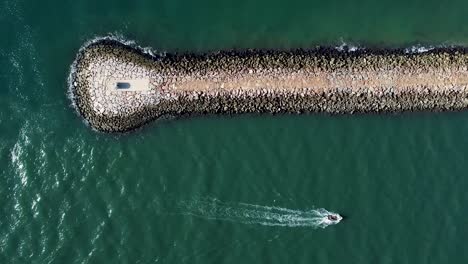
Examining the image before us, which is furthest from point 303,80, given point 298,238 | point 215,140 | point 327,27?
point 298,238

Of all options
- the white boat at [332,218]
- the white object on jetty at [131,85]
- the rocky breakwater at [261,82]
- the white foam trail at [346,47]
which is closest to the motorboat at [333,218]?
the white boat at [332,218]

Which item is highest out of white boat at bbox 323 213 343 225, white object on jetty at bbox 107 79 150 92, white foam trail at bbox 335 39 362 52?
white foam trail at bbox 335 39 362 52

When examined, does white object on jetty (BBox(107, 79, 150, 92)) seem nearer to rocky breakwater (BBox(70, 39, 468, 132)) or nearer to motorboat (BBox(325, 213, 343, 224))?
rocky breakwater (BBox(70, 39, 468, 132))

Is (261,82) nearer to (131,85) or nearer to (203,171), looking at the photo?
(203,171)

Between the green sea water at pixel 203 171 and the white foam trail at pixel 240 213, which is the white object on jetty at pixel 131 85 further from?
the white foam trail at pixel 240 213

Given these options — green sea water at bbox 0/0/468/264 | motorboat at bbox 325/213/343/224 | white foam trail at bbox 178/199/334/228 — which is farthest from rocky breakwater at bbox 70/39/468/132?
motorboat at bbox 325/213/343/224
